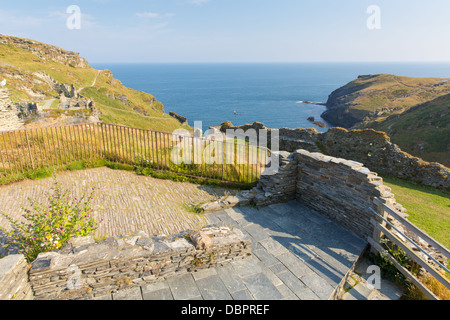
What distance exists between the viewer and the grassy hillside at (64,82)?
41.1 metres

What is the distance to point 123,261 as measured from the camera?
4762 mm

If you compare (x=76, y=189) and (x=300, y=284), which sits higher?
(x=76, y=189)

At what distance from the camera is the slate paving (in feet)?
16.1

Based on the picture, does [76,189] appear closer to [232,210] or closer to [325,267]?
[232,210]

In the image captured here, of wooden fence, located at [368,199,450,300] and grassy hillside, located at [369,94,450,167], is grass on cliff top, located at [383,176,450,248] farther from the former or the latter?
grassy hillside, located at [369,94,450,167]

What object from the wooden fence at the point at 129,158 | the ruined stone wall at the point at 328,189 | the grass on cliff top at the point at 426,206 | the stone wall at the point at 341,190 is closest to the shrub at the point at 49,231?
the ruined stone wall at the point at 328,189

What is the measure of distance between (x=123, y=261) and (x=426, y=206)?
10.7m

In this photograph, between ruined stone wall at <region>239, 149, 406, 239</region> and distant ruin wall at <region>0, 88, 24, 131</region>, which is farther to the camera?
distant ruin wall at <region>0, 88, 24, 131</region>

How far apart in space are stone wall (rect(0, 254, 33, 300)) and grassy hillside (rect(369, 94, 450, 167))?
28.1m

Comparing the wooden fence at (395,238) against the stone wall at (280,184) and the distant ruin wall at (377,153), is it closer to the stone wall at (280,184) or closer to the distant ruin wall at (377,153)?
the stone wall at (280,184)

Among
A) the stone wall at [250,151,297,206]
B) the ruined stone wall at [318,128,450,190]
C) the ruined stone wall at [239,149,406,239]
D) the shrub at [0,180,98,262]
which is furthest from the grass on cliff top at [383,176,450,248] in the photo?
the shrub at [0,180,98,262]

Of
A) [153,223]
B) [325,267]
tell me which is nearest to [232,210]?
[153,223]
